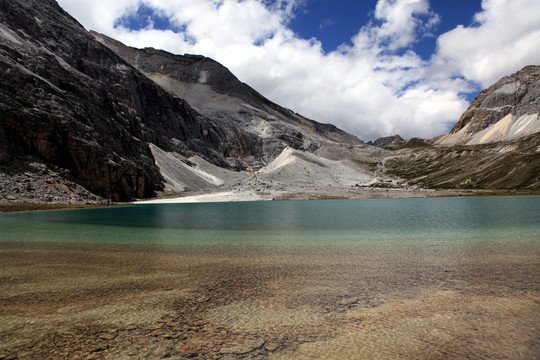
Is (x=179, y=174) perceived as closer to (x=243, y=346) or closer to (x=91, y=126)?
(x=91, y=126)

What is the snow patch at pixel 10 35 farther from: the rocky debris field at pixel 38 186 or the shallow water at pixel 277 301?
the shallow water at pixel 277 301

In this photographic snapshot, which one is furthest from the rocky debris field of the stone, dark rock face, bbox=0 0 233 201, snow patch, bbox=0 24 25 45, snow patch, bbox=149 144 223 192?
the stone

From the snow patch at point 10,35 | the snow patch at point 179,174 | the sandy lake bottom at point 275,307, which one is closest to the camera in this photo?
the sandy lake bottom at point 275,307

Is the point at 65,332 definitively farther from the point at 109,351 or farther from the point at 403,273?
the point at 403,273

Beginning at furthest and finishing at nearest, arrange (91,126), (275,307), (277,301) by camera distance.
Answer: (91,126)
(277,301)
(275,307)

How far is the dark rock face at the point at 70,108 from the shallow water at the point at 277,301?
56079mm

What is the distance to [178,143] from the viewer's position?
436 feet

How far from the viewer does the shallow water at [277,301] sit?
704 centimetres

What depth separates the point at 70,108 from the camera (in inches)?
2889

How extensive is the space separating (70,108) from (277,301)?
79.8 metres

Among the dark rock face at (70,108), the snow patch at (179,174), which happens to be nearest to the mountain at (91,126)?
the dark rock face at (70,108)

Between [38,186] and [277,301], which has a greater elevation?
[38,186]

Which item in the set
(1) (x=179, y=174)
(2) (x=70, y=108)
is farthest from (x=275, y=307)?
(1) (x=179, y=174)

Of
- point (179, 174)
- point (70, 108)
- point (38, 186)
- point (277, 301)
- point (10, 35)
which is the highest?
point (10, 35)
